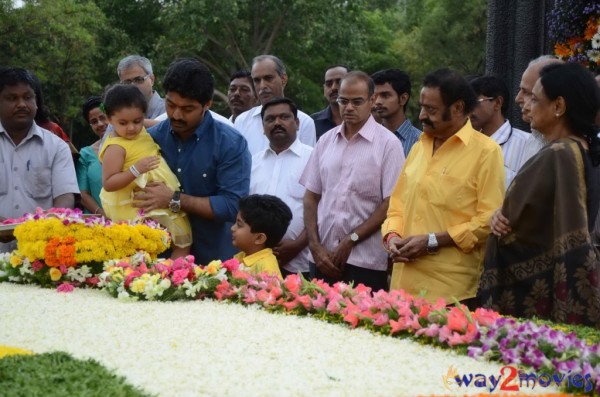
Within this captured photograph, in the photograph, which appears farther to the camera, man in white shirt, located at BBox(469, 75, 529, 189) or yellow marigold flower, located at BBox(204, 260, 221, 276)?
man in white shirt, located at BBox(469, 75, 529, 189)

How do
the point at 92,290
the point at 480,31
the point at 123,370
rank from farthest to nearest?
1. the point at 480,31
2. the point at 92,290
3. the point at 123,370

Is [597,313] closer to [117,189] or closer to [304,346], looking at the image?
[304,346]

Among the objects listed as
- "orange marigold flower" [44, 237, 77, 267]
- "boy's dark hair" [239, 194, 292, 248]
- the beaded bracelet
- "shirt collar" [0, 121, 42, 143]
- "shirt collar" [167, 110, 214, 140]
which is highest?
"shirt collar" [167, 110, 214, 140]

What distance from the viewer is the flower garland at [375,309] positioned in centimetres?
382

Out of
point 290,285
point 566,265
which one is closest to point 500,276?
point 566,265

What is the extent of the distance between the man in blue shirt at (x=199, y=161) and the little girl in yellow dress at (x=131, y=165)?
84mm

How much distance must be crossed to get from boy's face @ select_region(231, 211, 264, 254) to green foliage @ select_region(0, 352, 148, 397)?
2.38 m

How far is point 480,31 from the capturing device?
36844 millimetres

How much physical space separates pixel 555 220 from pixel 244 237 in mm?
2296

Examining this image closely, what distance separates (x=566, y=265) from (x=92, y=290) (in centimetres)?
302

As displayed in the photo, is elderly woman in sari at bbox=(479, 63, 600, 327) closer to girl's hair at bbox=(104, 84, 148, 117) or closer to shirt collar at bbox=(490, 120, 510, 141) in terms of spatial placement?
shirt collar at bbox=(490, 120, 510, 141)

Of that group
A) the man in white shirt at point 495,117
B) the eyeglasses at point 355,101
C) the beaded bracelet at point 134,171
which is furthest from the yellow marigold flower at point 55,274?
the man in white shirt at point 495,117

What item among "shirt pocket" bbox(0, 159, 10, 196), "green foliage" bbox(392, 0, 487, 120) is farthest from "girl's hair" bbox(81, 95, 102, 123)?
"green foliage" bbox(392, 0, 487, 120)

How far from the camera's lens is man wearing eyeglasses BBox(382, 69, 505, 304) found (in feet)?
17.5
